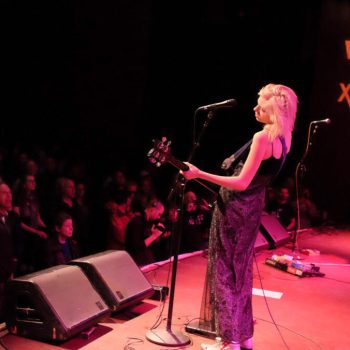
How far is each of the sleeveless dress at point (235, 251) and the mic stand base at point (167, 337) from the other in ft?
0.87

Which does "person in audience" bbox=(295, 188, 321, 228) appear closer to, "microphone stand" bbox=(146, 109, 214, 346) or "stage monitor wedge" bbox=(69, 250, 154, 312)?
"stage monitor wedge" bbox=(69, 250, 154, 312)

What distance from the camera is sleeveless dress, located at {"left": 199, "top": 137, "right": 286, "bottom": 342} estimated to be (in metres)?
2.57

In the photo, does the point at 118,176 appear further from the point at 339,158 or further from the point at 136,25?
the point at 339,158

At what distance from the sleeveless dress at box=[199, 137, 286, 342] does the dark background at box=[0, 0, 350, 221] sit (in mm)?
6501

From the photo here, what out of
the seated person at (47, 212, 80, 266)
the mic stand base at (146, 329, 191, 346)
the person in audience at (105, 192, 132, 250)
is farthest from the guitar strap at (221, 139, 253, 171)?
the person in audience at (105, 192, 132, 250)

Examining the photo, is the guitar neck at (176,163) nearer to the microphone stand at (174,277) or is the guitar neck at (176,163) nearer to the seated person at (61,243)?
the microphone stand at (174,277)

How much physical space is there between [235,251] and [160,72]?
7.35 m

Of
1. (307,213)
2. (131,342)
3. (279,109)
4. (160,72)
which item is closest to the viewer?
(279,109)

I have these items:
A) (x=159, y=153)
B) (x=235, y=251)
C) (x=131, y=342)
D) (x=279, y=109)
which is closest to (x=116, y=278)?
(x=131, y=342)

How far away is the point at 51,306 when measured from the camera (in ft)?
8.62

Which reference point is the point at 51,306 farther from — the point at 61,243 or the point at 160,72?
the point at 160,72

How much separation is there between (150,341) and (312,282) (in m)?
2.10

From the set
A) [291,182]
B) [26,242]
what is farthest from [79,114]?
[26,242]

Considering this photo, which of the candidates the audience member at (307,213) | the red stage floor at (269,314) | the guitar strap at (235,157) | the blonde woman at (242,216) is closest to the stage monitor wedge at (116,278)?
the red stage floor at (269,314)
